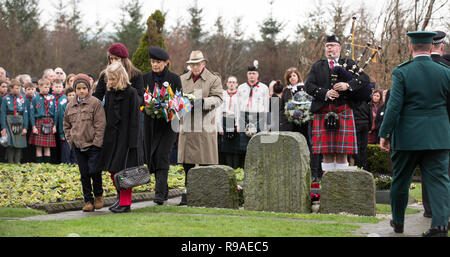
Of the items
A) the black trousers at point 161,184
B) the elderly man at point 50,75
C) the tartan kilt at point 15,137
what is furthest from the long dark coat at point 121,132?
the elderly man at point 50,75

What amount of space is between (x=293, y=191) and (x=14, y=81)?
997cm

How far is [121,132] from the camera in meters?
8.59

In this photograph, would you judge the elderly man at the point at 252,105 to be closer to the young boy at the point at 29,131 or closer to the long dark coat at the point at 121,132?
the young boy at the point at 29,131

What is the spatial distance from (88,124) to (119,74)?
909 millimetres

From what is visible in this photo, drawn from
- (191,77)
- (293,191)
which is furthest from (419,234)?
(191,77)

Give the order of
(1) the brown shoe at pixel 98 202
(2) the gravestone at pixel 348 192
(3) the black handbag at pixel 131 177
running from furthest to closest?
(1) the brown shoe at pixel 98 202 < (2) the gravestone at pixel 348 192 < (3) the black handbag at pixel 131 177

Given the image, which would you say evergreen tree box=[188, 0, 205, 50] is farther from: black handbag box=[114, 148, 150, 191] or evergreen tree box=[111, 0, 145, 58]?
black handbag box=[114, 148, 150, 191]

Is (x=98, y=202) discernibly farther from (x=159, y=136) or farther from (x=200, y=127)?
(x=200, y=127)

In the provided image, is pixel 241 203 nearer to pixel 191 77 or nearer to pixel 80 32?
pixel 191 77

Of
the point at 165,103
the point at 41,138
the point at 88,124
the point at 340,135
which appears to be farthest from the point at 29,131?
the point at 340,135

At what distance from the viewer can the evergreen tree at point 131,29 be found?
1971 inches

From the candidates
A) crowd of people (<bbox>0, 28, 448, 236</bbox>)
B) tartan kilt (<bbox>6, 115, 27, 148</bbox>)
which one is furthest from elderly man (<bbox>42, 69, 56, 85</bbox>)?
crowd of people (<bbox>0, 28, 448, 236</bbox>)

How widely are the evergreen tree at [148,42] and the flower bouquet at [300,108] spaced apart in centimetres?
799
